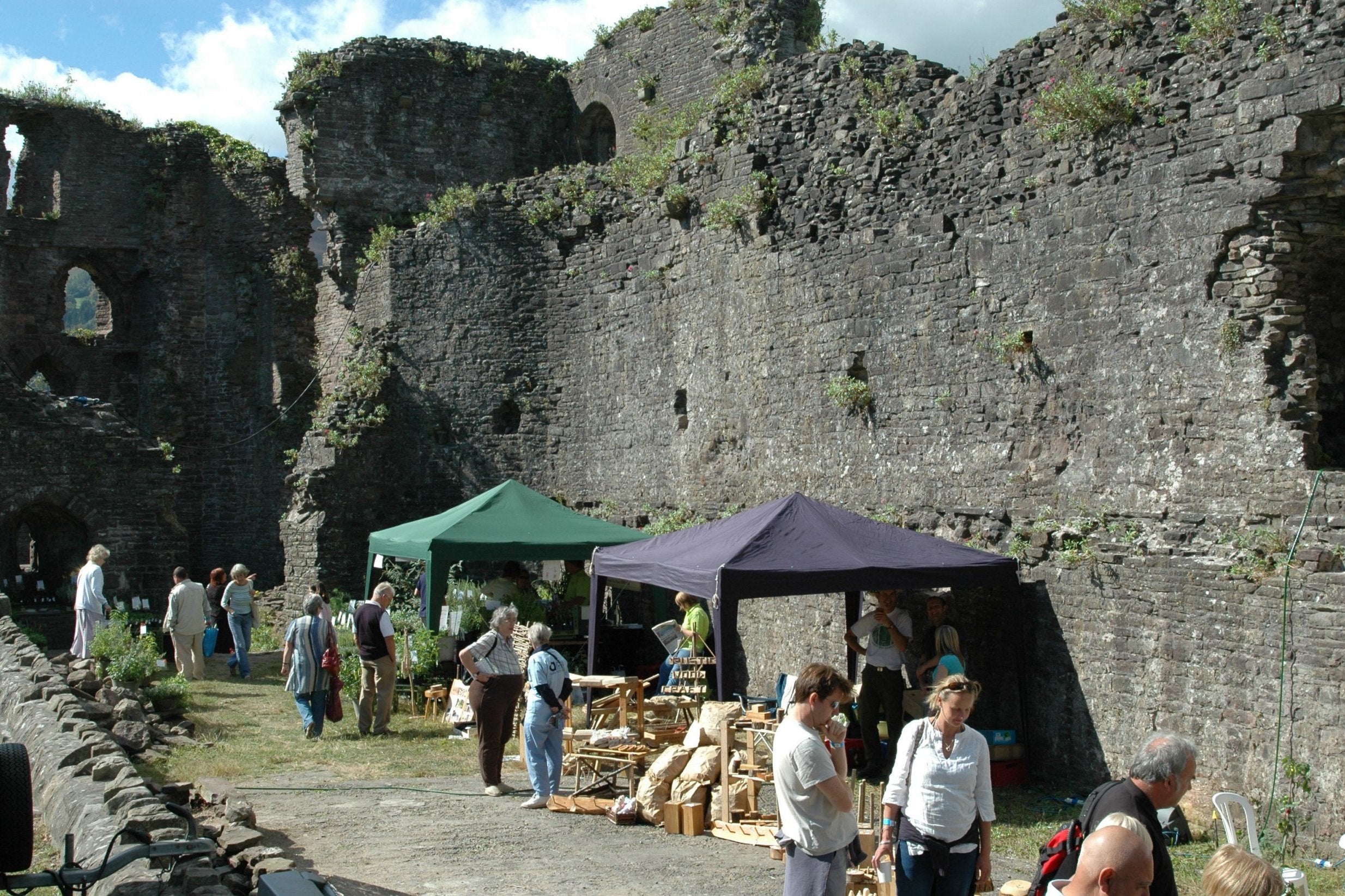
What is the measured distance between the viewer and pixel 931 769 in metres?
5.43

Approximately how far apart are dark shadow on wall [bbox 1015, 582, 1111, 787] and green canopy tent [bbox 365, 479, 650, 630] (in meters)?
5.22

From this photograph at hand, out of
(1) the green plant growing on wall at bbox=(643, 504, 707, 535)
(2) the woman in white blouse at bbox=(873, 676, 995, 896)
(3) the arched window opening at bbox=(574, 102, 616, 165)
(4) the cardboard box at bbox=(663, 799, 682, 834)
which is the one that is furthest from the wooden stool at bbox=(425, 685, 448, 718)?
(3) the arched window opening at bbox=(574, 102, 616, 165)

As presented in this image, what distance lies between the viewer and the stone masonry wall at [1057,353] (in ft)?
26.6

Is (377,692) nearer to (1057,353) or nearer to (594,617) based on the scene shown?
(594,617)

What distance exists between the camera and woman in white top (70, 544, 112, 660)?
13.9m

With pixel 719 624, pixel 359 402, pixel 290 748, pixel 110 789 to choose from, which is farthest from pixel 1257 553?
pixel 359 402

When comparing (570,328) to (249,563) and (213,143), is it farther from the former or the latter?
(213,143)

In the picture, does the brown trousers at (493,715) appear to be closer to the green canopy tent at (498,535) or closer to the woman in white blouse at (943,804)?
the green canopy tent at (498,535)

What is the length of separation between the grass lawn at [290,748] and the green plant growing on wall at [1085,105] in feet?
21.5

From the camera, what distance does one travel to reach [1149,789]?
4.50 metres

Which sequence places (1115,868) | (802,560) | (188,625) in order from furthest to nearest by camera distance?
(188,625) < (802,560) < (1115,868)

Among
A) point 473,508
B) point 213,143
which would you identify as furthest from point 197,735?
point 213,143

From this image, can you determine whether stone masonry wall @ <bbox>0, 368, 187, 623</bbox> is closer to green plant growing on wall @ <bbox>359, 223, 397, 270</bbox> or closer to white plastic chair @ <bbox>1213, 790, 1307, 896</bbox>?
green plant growing on wall @ <bbox>359, 223, 397, 270</bbox>

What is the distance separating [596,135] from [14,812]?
19249mm
